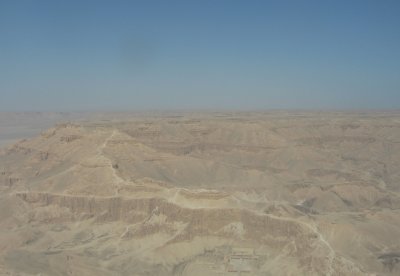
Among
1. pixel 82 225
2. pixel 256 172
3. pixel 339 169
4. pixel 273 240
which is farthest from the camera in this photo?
pixel 339 169

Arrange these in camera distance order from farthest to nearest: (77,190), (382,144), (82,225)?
1. (382,144)
2. (77,190)
3. (82,225)

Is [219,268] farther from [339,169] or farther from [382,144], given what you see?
[382,144]

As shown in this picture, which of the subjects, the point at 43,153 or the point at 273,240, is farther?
the point at 43,153

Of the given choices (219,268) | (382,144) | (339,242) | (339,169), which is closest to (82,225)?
(219,268)

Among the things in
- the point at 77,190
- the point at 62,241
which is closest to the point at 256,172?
the point at 77,190

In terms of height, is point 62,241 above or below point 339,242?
below

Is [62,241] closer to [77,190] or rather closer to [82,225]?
[82,225]
